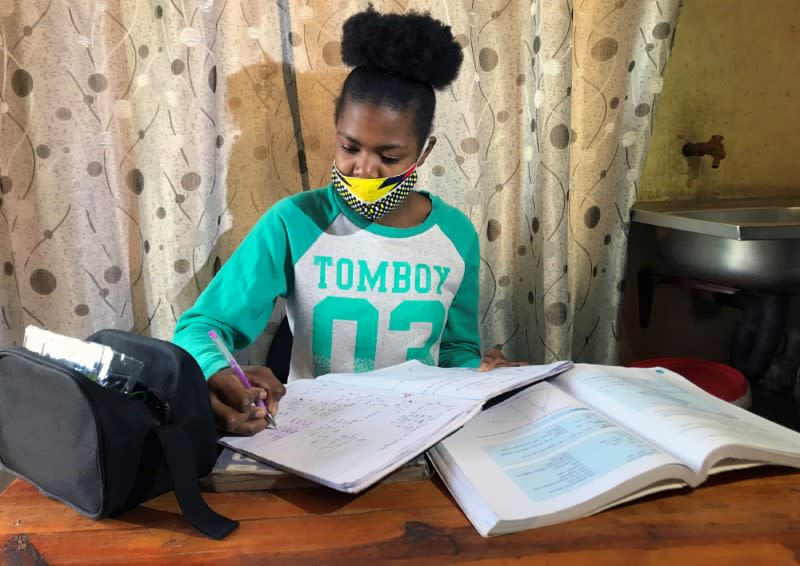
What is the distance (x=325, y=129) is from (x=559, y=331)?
71 cm

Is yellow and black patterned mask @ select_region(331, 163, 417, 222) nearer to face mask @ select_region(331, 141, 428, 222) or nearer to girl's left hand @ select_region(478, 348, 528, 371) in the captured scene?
face mask @ select_region(331, 141, 428, 222)

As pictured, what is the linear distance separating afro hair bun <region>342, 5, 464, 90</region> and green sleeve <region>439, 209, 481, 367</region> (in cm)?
28

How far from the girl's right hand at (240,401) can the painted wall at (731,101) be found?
1.33m

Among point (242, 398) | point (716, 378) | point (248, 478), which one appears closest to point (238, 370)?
point (242, 398)

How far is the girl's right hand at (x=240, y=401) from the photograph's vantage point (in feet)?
2.39

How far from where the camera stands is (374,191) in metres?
1.08

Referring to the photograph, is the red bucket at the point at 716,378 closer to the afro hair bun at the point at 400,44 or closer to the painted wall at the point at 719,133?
the painted wall at the point at 719,133

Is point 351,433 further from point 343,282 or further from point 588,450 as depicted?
point 343,282

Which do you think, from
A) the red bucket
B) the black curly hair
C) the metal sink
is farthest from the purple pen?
the metal sink

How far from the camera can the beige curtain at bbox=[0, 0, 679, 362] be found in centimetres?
122

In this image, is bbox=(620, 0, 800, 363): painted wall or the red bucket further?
bbox=(620, 0, 800, 363): painted wall

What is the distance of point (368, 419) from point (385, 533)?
0.57 feet

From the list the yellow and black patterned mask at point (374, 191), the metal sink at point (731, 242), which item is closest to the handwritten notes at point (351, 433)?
the yellow and black patterned mask at point (374, 191)

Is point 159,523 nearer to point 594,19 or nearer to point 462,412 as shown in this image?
point 462,412
